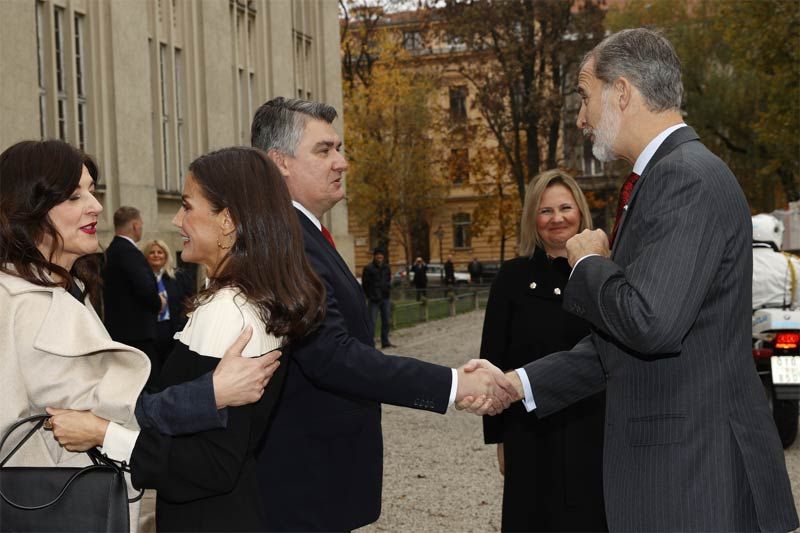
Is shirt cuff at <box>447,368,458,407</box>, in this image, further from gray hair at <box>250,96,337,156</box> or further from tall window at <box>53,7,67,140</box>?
tall window at <box>53,7,67,140</box>

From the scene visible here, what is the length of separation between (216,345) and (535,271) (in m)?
2.47

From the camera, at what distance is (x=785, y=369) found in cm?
879

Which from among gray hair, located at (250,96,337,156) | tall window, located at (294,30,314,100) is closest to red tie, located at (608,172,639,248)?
gray hair, located at (250,96,337,156)

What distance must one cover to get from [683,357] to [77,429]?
1638 mm

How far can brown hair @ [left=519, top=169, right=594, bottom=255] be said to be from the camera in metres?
5.16

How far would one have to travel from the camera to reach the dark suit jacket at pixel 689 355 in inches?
109

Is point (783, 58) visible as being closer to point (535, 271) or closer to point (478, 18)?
point (478, 18)

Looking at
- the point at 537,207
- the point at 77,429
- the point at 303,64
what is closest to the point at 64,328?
the point at 77,429

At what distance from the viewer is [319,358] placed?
11.2 feet

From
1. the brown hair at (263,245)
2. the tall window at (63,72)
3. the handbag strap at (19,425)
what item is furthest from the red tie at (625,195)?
the tall window at (63,72)

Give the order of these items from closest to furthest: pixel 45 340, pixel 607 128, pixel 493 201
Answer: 1. pixel 45 340
2. pixel 607 128
3. pixel 493 201

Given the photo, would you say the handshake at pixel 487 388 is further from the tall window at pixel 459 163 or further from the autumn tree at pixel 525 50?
the tall window at pixel 459 163

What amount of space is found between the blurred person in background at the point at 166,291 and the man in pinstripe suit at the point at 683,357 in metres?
8.41

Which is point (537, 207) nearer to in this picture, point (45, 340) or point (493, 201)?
point (45, 340)
